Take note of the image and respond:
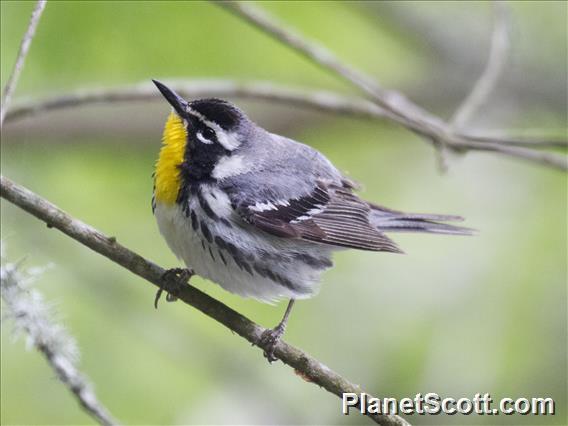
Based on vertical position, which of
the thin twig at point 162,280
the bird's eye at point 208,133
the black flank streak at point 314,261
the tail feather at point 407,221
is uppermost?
the tail feather at point 407,221

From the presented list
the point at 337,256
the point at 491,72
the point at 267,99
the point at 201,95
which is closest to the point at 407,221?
the point at 267,99

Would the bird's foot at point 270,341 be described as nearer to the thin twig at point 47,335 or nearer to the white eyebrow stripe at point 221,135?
the white eyebrow stripe at point 221,135

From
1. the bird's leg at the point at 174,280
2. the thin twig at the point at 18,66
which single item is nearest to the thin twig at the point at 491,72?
the bird's leg at the point at 174,280

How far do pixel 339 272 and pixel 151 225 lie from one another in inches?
54.5

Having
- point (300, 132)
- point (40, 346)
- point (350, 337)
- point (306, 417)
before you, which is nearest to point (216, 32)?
point (300, 132)

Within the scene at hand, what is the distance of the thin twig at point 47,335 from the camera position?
2.51 meters

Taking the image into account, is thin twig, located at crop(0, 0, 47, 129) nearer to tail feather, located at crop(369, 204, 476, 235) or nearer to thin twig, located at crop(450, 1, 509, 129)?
tail feather, located at crop(369, 204, 476, 235)

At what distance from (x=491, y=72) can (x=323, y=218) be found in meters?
1.63

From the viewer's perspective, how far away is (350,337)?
5.52 metres

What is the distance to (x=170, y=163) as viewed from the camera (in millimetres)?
3789

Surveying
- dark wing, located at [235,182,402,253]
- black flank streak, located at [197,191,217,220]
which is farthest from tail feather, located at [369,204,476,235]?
black flank streak, located at [197,191,217,220]

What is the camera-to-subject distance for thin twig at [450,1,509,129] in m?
4.93

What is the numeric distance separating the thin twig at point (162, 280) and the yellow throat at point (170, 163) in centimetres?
39

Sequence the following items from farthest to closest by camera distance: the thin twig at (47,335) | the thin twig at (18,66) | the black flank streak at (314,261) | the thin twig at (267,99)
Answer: the thin twig at (267,99)
the black flank streak at (314,261)
the thin twig at (18,66)
the thin twig at (47,335)
